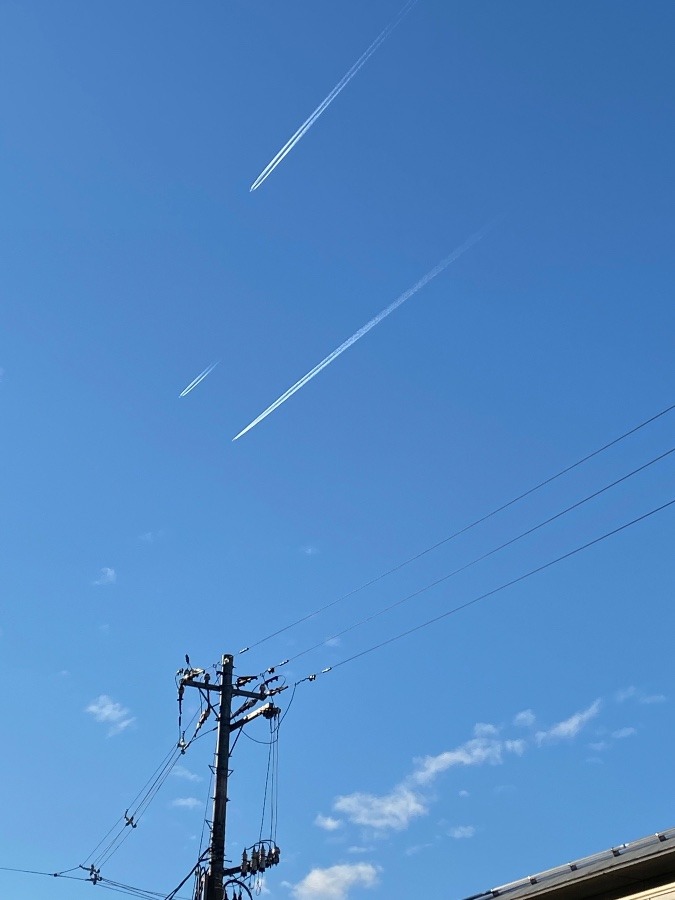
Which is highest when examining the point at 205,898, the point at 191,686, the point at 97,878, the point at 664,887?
the point at 191,686

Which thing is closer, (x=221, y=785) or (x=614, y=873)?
(x=614, y=873)

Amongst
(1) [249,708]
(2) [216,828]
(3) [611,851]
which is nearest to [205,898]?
(2) [216,828]

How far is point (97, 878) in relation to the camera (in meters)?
28.6

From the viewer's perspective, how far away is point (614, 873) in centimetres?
1612

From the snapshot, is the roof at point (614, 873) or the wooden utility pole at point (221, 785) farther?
the wooden utility pole at point (221, 785)

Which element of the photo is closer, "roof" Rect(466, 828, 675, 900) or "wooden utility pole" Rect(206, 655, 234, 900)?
"roof" Rect(466, 828, 675, 900)

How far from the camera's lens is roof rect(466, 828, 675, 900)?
15.6m

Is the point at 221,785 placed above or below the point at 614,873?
above

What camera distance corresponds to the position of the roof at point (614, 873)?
614 inches

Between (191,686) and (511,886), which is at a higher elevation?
(191,686)

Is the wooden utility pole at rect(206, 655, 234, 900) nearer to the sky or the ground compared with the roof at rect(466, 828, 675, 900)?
nearer to the sky

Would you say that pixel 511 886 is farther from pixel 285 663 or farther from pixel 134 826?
pixel 134 826

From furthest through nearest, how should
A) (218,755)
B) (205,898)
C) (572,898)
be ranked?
(218,755), (205,898), (572,898)

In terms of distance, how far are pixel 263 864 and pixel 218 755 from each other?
2636 mm
